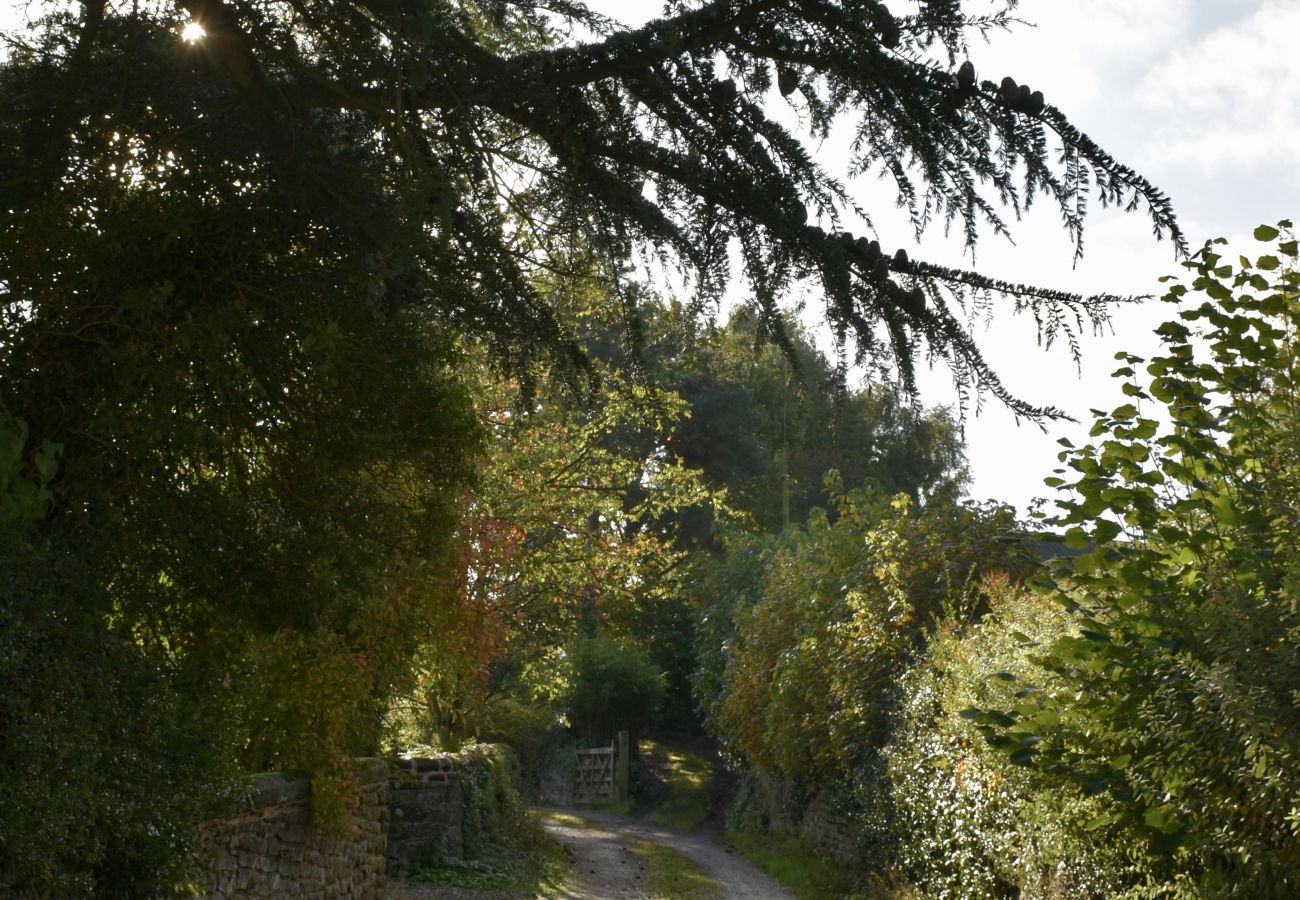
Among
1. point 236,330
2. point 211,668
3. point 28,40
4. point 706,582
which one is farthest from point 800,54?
point 706,582

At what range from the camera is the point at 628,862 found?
18.4 m

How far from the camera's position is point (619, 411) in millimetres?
16875

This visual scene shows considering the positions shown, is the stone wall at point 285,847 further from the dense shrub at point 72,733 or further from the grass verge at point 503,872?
the grass verge at point 503,872

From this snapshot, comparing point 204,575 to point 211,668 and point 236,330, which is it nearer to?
point 211,668

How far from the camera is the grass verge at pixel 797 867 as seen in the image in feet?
47.4

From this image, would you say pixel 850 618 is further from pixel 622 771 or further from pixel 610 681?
pixel 622 771

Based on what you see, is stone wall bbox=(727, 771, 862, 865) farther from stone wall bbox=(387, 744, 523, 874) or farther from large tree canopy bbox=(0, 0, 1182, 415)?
large tree canopy bbox=(0, 0, 1182, 415)

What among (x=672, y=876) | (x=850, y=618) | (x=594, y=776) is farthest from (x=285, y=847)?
(x=594, y=776)

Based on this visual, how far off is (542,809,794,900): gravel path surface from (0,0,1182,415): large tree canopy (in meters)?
9.86

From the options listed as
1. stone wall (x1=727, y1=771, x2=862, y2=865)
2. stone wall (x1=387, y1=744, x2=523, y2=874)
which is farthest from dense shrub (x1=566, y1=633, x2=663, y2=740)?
stone wall (x1=387, y1=744, x2=523, y2=874)

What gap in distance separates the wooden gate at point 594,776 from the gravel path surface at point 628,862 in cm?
301

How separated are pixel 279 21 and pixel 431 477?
2.42 metres

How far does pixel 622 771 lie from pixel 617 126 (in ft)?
88.3

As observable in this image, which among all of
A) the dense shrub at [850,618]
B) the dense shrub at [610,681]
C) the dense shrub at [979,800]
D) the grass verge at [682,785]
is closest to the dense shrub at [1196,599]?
the dense shrub at [979,800]
